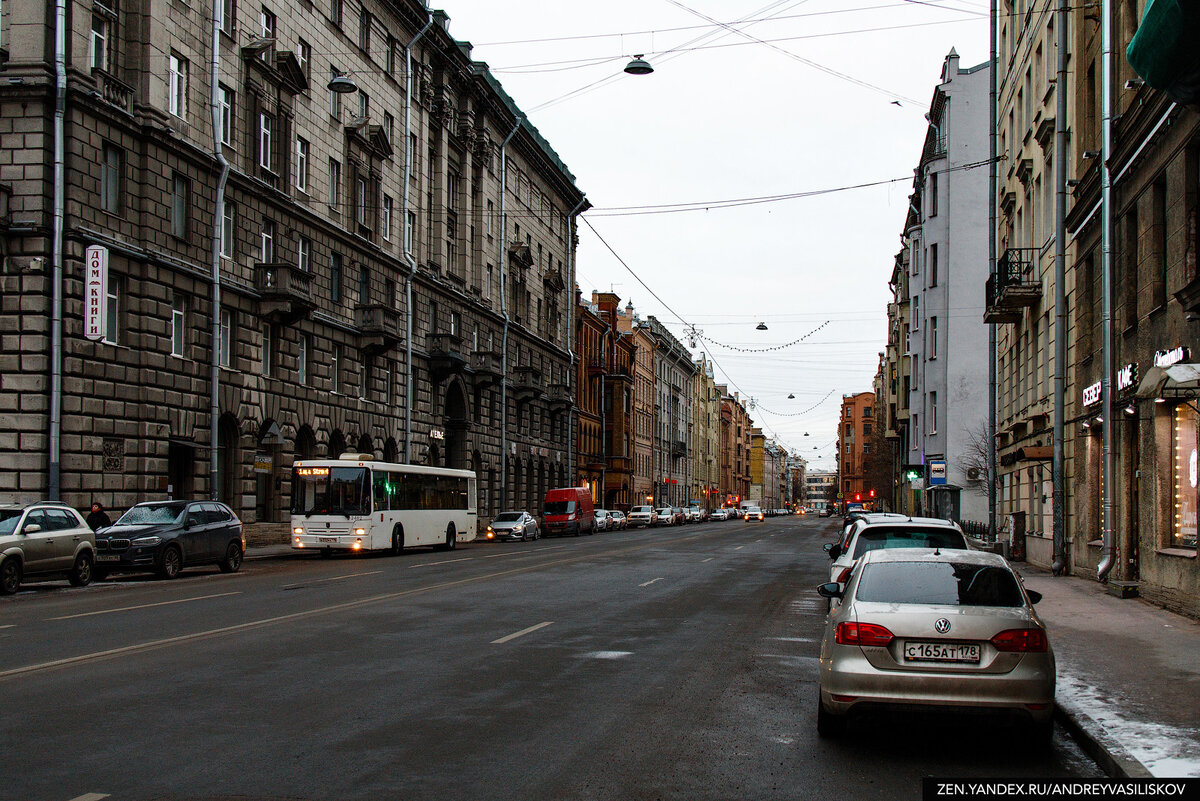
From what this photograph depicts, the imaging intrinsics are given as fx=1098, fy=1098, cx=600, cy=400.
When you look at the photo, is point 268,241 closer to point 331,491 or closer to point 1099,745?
point 331,491

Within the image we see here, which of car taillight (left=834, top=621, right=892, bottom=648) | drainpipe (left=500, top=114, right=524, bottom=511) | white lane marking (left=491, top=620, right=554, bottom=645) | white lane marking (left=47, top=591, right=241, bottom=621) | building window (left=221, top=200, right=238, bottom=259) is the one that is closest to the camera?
car taillight (left=834, top=621, right=892, bottom=648)

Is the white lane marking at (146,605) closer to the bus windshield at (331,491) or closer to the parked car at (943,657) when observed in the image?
the parked car at (943,657)

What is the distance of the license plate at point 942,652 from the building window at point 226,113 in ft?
102

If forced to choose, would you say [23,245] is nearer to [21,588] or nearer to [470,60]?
[21,588]

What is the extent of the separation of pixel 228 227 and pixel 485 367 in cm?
2332

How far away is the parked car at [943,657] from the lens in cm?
745

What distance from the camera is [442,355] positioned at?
5034cm

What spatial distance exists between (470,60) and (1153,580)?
150ft

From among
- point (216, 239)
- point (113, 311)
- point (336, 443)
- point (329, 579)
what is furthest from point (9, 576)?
point (336, 443)

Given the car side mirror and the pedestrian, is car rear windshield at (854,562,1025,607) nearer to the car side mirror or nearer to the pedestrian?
the car side mirror

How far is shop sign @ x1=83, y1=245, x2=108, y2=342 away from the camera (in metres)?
26.4

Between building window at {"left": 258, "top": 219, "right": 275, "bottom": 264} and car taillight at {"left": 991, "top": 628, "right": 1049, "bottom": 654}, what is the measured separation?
32.7 meters

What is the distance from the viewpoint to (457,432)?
Result: 5588 centimetres

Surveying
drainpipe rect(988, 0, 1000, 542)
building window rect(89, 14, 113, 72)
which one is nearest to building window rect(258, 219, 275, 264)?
building window rect(89, 14, 113, 72)
